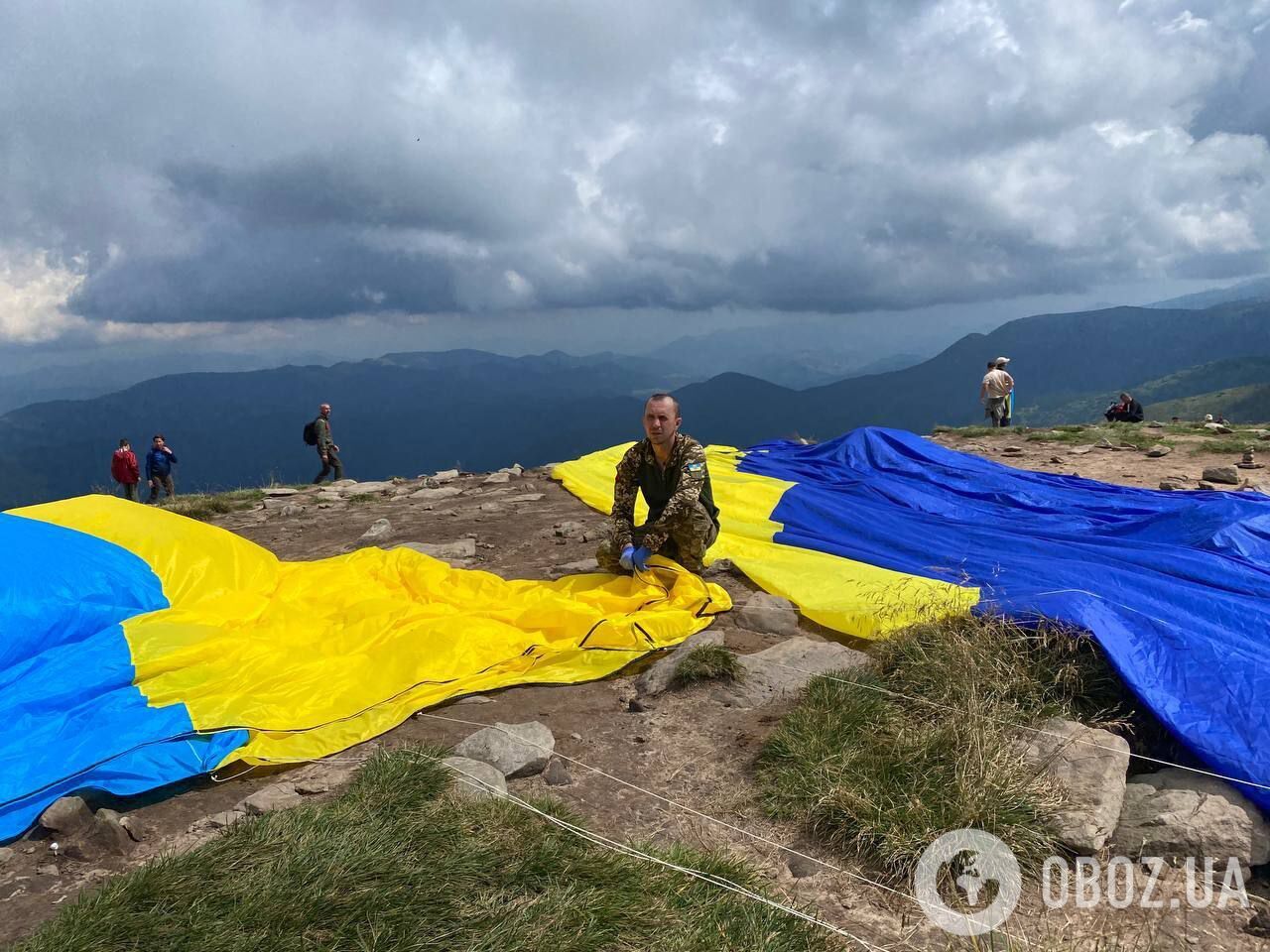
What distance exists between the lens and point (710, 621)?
6398 mm

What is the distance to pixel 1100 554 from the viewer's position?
653 centimetres

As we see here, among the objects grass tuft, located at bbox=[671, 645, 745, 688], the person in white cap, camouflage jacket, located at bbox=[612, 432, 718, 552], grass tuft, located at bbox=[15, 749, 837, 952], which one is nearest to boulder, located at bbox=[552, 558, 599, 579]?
camouflage jacket, located at bbox=[612, 432, 718, 552]

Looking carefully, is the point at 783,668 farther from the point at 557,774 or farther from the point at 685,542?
the point at 685,542

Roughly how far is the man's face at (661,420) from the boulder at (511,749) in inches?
132

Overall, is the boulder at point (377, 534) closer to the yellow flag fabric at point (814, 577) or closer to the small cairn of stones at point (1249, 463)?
the yellow flag fabric at point (814, 577)

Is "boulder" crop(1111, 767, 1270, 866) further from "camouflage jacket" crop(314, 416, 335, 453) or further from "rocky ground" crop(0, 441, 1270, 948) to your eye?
"camouflage jacket" crop(314, 416, 335, 453)

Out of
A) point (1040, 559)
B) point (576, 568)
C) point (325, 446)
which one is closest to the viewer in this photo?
point (1040, 559)

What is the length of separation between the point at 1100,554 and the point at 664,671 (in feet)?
14.8

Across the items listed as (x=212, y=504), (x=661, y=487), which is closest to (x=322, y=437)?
(x=212, y=504)

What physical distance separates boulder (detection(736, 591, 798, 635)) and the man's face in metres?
1.89

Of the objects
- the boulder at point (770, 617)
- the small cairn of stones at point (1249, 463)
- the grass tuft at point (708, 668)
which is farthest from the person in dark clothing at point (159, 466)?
the small cairn of stones at point (1249, 463)

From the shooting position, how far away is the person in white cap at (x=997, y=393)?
1831cm

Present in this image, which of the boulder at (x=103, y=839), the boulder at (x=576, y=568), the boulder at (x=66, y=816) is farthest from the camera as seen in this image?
the boulder at (x=576, y=568)

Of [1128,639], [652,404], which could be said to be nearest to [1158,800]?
[1128,639]
